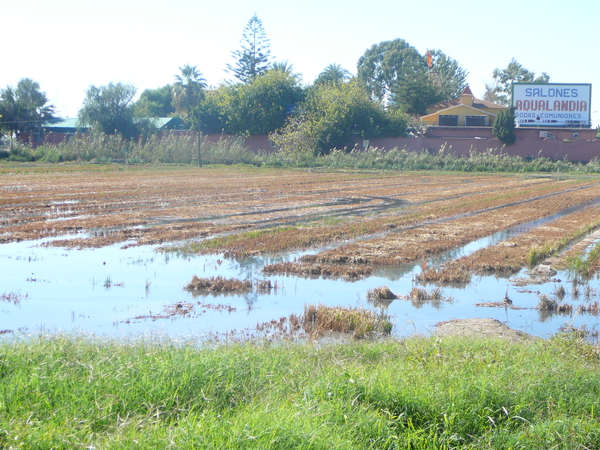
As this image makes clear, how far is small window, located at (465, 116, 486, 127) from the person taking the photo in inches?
2381

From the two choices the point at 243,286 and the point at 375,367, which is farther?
the point at 243,286

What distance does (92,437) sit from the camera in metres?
3.76

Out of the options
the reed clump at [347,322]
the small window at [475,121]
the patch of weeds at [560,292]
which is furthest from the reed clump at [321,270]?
the small window at [475,121]

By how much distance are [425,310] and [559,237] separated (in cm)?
750

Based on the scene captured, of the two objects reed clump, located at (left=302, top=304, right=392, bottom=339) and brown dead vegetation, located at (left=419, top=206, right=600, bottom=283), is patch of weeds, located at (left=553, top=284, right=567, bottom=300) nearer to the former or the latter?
brown dead vegetation, located at (left=419, top=206, right=600, bottom=283)

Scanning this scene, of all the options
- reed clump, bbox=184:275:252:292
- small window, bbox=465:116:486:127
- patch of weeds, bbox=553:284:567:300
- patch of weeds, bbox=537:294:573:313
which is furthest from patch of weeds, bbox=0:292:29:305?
small window, bbox=465:116:486:127

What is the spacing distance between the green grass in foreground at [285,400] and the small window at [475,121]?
190 feet

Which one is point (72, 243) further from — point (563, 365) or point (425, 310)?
point (563, 365)

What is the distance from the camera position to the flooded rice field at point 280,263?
812cm

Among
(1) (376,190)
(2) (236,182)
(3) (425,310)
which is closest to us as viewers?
(3) (425,310)

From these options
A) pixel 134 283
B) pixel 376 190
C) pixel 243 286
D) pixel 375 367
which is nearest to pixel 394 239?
pixel 243 286

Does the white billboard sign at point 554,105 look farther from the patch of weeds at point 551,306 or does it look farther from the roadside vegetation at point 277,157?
the patch of weeds at point 551,306

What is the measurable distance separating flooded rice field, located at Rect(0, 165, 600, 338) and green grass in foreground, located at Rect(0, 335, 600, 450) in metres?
2.03

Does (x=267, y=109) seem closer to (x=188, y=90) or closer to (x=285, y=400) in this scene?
(x=188, y=90)
